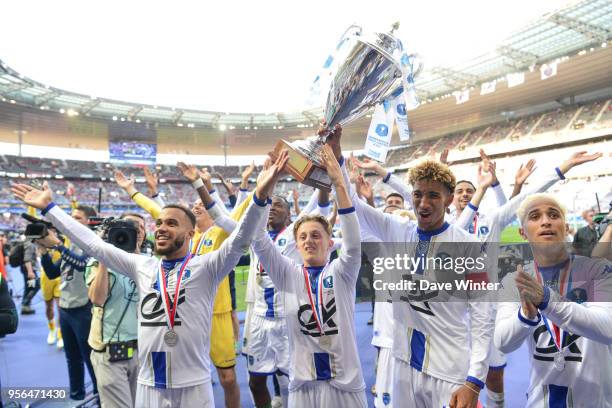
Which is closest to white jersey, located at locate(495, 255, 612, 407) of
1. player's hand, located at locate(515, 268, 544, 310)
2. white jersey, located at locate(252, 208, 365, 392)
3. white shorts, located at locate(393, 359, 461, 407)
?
player's hand, located at locate(515, 268, 544, 310)

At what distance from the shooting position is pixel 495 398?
135 inches

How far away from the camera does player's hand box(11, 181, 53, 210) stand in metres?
2.41

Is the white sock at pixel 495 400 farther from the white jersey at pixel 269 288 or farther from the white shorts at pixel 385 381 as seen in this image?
the white jersey at pixel 269 288

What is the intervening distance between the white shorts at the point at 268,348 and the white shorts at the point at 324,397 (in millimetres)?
1290

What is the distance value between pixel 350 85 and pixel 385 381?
2136 millimetres

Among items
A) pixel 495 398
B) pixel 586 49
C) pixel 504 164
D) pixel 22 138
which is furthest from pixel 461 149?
pixel 22 138

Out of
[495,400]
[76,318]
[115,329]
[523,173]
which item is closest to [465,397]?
[495,400]

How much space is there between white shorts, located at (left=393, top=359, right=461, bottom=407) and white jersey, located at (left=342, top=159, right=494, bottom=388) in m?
0.04

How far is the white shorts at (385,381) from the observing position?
260 centimetres

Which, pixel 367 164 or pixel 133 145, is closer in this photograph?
pixel 367 164

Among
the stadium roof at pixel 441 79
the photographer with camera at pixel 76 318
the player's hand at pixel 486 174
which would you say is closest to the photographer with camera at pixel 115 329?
the photographer with camera at pixel 76 318

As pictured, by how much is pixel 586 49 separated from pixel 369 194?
2515 cm

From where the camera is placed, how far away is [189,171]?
3.03m

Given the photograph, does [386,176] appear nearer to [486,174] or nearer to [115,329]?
[486,174]
